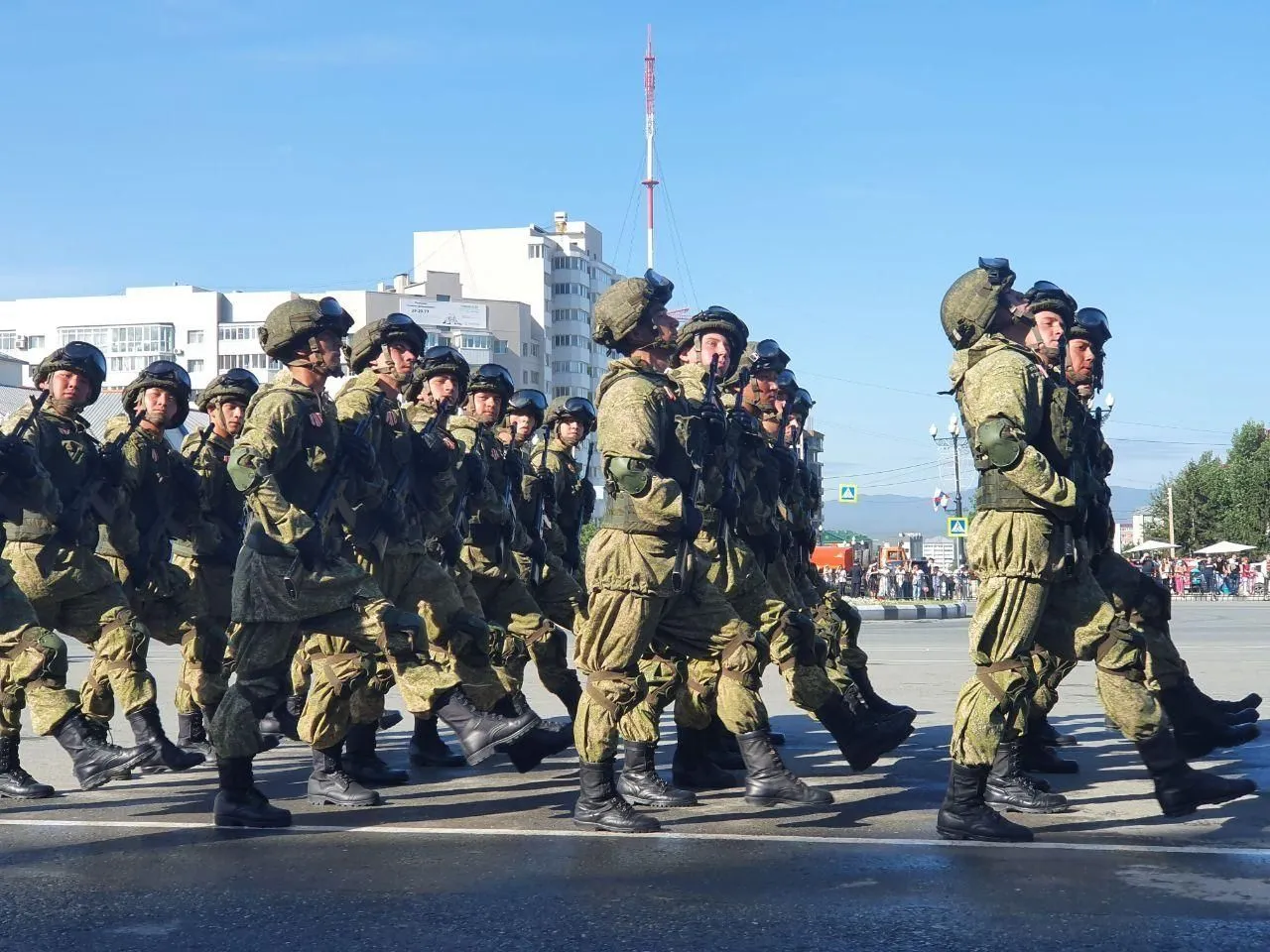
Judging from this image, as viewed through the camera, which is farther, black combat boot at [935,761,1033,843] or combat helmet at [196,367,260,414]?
combat helmet at [196,367,260,414]

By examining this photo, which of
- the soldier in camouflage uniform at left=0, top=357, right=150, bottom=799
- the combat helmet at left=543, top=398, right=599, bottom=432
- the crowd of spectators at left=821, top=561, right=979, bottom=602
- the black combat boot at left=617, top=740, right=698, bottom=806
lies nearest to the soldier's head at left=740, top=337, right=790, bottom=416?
the combat helmet at left=543, top=398, right=599, bottom=432

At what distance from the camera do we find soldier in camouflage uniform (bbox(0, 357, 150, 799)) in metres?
7.41

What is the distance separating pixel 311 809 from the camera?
7.10 meters

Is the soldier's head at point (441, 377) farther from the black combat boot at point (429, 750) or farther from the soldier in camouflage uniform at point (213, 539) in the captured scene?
the black combat boot at point (429, 750)

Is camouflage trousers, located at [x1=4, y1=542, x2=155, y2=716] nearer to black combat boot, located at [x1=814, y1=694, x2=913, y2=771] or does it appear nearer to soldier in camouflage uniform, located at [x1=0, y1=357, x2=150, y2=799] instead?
soldier in camouflage uniform, located at [x1=0, y1=357, x2=150, y2=799]

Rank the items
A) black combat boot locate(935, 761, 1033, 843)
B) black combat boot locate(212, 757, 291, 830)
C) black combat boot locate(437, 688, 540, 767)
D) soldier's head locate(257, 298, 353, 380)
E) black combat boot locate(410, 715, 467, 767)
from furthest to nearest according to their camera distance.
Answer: black combat boot locate(410, 715, 467, 767)
black combat boot locate(437, 688, 540, 767)
soldier's head locate(257, 298, 353, 380)
black combat boot locate(212, 757, 291, 830)
black combat boot locate(935, 761, 1033, 843)

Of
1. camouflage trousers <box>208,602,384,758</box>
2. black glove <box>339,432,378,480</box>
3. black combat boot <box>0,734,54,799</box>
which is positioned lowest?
black combat boot <box>0,734,54,799</box>

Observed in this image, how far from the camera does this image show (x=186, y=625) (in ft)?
30.3

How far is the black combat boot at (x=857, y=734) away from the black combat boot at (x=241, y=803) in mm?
2474

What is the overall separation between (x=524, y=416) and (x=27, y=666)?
12.9ft

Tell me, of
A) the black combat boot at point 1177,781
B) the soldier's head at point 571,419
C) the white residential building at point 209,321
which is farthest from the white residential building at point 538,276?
the black combat boot at point 1177,781

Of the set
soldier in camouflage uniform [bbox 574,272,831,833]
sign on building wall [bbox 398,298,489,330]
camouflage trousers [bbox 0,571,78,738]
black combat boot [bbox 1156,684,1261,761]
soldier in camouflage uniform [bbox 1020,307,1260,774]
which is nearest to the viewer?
soldier in camouflage uniform [bbox 574,272,831,833]

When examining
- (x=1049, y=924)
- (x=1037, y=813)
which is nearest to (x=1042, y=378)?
(x=1037, y=813)

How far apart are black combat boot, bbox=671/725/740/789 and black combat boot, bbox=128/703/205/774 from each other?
7.93 ft
